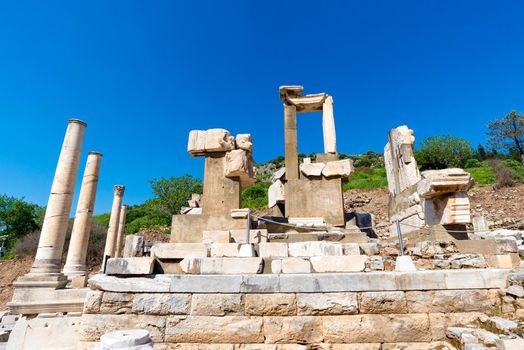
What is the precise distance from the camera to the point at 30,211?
28.4 metres

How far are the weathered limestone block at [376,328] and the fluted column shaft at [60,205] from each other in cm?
670

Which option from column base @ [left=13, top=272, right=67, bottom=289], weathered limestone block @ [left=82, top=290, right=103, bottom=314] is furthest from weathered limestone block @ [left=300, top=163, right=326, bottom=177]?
column base @ [left=13, top=272, right=67, bottom=289]

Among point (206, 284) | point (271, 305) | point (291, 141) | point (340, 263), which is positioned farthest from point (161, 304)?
point (291, 141)

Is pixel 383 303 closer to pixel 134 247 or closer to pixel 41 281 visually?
pixel 134 247

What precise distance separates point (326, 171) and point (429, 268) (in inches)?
133

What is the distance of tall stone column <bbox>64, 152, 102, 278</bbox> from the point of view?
988cm

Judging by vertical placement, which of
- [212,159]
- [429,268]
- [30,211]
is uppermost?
[30,211]

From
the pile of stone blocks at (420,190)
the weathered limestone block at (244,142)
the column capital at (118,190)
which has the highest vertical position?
the column capital at (118,190)

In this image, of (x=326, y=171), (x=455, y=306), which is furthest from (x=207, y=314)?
(x=326, y=171)

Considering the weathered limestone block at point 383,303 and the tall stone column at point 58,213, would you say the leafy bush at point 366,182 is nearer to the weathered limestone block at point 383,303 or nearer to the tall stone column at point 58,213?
the tall stone column at point 58,213

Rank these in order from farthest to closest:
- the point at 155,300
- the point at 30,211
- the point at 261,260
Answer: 1. the point at 30,211
2. the point at 261,260
3. the point at 155,300

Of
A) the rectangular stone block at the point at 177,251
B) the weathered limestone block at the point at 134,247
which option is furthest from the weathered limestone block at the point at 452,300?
the weathered limestone block at the point at 134,247

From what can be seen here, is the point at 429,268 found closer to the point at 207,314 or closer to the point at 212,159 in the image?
the point at 207,314

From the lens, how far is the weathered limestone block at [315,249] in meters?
4.56
